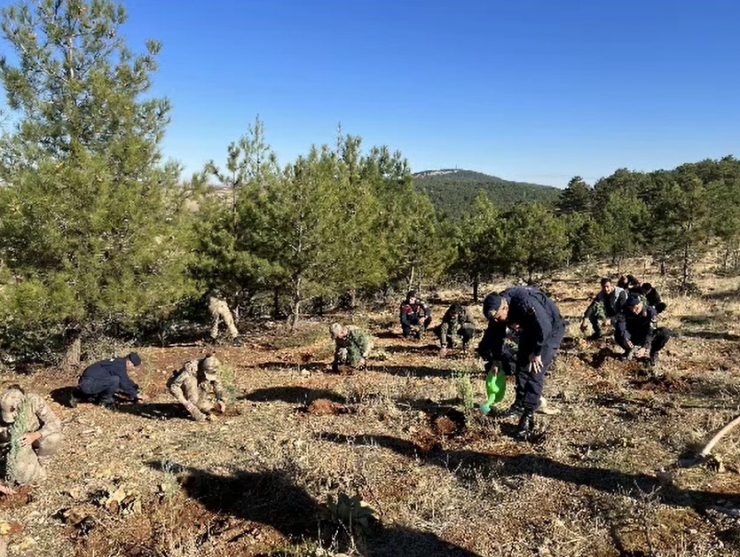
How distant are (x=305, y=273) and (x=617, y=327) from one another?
7.31m

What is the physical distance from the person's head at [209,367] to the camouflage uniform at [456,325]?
4.35 metres

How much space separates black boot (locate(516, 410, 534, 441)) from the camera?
17.7ft

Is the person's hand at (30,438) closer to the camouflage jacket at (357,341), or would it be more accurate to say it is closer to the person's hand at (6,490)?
the person's hand at (6,490)

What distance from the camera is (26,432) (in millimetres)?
5125

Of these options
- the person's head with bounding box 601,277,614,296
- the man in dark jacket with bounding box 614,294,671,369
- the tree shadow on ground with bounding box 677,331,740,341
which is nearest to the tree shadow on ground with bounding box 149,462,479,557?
the man in dark jacket with bounding box 614,294,671,369

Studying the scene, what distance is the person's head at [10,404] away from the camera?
16.7 feet

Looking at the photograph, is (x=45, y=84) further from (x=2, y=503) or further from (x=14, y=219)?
(x=2, y=503)

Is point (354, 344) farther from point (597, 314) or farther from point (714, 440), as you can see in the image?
point (714, 440)

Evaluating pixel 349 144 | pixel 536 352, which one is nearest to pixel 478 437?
pixel 536 352

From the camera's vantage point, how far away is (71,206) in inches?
314

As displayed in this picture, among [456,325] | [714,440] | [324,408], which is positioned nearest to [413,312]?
[456,325]

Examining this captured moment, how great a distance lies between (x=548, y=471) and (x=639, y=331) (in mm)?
4379

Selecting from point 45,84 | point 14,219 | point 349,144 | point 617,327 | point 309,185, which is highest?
point 349,144

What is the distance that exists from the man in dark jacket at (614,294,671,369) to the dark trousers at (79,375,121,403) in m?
7.66
